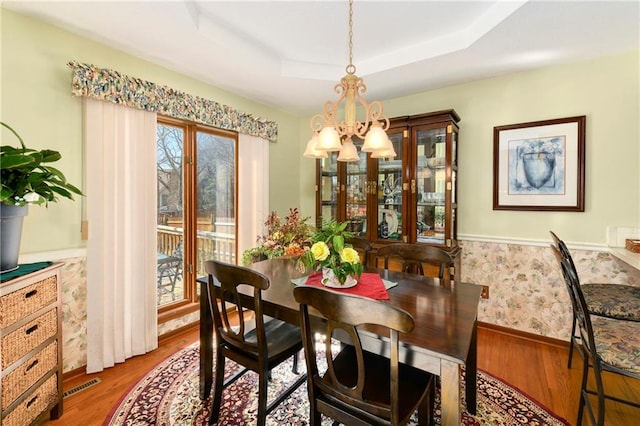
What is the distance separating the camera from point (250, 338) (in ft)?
5.75

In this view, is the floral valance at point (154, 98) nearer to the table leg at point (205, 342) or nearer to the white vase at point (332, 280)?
the table leg at point (205, 342)

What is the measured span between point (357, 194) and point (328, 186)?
0.44m

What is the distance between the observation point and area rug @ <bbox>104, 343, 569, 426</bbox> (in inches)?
69.3

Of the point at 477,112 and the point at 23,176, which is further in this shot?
the point at 477,112

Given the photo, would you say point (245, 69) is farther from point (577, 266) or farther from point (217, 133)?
point (577, 266)

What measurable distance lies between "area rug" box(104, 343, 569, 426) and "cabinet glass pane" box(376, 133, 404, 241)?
4.73 ft

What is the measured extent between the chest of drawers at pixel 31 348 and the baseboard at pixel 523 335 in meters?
3.36

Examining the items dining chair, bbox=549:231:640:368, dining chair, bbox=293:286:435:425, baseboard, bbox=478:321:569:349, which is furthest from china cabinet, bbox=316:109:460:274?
dining chair, bbox=293:286:435:425

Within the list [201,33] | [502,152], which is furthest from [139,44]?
[502,152]

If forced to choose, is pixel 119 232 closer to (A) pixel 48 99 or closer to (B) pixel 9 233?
(B) pixel 9 233

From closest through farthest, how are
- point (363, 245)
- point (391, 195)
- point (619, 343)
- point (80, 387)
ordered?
point (619, 343)
point (80, 387)
point (363, 245)
point (391, 195)

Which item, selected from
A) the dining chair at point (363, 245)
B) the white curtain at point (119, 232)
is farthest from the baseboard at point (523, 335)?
the white curtain at point (119, 232)

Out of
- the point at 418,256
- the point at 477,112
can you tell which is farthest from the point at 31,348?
the point at 477,112

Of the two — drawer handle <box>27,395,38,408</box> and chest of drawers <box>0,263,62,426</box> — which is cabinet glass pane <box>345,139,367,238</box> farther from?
drawer handle <box>27,395,38,408</box>
